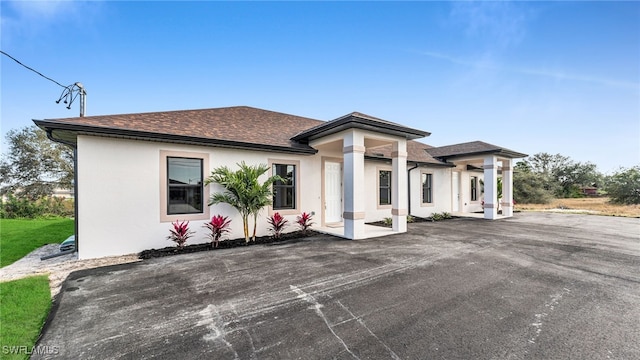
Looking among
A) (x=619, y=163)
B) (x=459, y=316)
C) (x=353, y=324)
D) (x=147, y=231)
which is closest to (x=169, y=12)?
(x=147, y=231)

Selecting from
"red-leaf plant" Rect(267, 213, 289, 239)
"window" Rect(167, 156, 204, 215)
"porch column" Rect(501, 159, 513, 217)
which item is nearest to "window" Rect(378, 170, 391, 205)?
"red-leaf plant" Rect(267, 213, 289, 239)

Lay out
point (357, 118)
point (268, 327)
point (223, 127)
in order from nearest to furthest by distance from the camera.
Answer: point (268, 327) < point (357, 118) < point (223, 127)

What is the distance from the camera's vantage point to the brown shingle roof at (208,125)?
19.4ft

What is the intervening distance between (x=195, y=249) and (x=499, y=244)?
29.7 ft

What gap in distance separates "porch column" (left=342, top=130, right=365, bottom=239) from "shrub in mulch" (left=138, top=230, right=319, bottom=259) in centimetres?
172

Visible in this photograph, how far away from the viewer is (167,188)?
265 inches

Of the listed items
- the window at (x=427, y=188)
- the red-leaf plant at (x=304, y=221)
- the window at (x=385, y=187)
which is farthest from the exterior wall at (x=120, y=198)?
the window at (x=427, y=188)

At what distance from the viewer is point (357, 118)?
7.17 metres

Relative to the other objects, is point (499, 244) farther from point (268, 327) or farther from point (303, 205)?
point (268, 327)

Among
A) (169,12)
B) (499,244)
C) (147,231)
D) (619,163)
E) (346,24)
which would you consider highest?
(346,24)

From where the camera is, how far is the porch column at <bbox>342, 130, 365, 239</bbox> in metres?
7.70

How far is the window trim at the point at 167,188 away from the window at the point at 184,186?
0.08 m

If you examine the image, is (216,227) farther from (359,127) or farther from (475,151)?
(475,151)

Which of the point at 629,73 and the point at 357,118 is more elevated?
the point at 629,73
